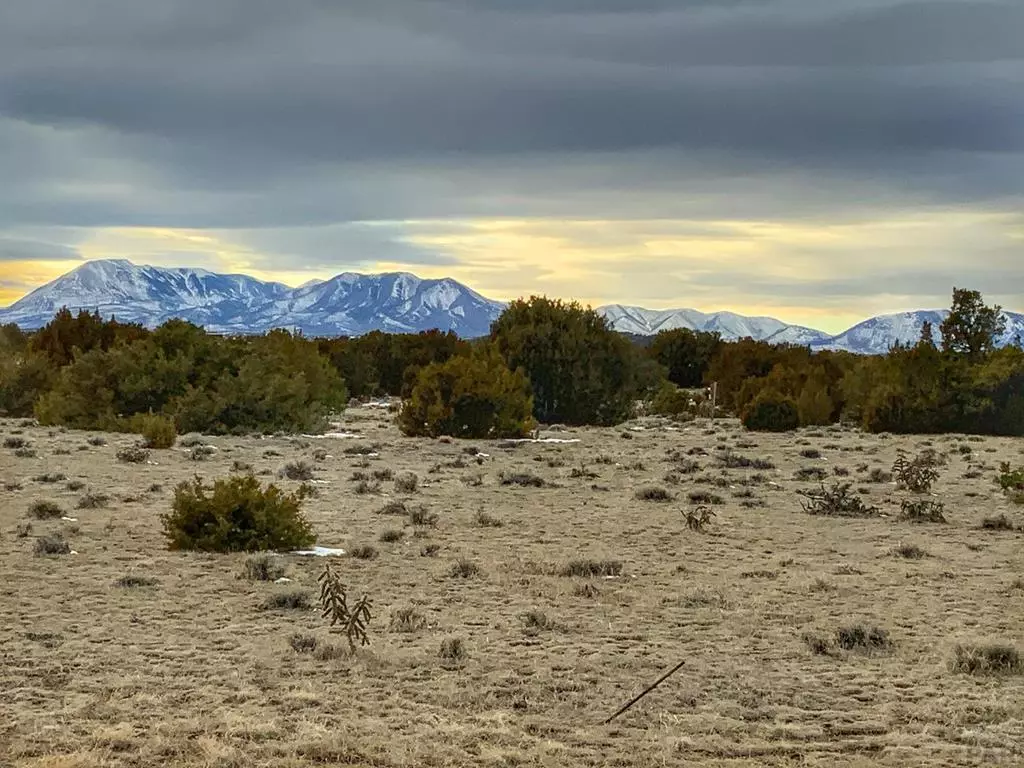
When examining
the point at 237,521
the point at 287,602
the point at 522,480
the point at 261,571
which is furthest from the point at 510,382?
the point at 287,602

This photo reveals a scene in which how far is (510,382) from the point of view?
34750 mm

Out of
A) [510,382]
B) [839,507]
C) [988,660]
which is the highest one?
[510,382]

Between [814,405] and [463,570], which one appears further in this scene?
[814,405]

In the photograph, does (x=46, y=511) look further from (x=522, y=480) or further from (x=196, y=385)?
(x=196, y=385)

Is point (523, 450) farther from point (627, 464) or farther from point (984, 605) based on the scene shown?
point (984, 605)

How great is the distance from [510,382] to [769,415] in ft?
34.2

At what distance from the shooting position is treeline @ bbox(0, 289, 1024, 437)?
34031mm

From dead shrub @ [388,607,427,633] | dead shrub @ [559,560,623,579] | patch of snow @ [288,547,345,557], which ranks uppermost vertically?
dead shrub @ [559,560,623,579]

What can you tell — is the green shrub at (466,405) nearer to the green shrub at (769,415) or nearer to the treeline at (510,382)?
the treeline at (510,382)

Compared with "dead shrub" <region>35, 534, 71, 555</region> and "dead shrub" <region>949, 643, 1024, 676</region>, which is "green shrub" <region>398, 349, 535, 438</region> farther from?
"dead shrub" <region>949, 643, 1024, 676</region>

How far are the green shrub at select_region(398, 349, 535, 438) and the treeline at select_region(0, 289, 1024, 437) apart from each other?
43 millimetres

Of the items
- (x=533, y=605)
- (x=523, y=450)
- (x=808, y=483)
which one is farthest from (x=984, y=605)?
(x=523, y=450)

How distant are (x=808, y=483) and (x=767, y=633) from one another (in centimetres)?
1386

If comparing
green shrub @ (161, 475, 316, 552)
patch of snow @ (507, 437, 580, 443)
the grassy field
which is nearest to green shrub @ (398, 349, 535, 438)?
patch of snow @ (507, 437, 580, 443)
